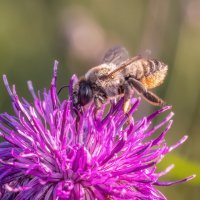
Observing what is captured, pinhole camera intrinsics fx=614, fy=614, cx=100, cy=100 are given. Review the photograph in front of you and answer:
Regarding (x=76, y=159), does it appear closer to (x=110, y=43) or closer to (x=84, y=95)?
(x=84, y=95)

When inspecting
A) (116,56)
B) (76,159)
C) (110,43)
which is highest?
(110,43)

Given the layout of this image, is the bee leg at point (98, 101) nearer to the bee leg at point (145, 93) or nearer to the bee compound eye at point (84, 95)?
the bee compound eye at point (84, 95)

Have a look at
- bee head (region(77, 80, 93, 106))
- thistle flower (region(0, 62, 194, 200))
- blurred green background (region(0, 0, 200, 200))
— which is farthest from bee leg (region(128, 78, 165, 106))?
blurred green background (region(0, 0, 200, 200))

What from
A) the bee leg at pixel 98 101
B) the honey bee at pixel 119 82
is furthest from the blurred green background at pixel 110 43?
the bee leg at pixel 98 101

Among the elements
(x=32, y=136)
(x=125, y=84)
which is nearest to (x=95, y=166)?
(x=32, y=136)

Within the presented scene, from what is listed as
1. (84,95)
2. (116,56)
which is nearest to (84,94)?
(84,95)

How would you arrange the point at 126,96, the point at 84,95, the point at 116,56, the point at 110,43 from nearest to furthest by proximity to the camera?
the point at 84,95
the point at 126,96
the point at 116,56
the point at 110,43

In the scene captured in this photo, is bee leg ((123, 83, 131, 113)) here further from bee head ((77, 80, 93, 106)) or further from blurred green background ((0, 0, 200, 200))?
blurred green background ((0, 0, 200, 200))
